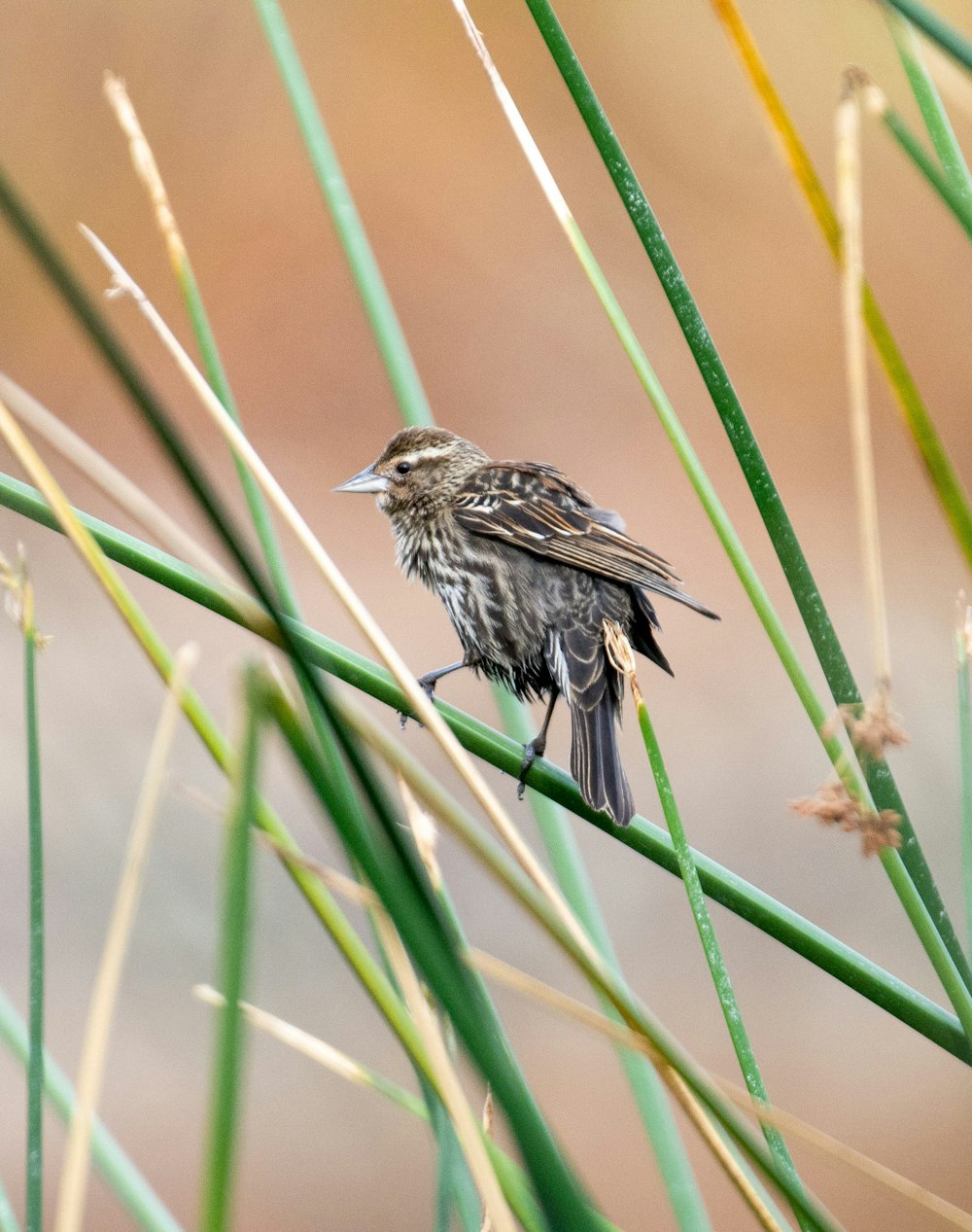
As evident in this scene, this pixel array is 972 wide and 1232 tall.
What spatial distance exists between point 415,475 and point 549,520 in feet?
1.72

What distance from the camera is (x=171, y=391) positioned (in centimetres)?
719

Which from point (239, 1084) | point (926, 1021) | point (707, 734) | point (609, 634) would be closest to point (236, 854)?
point (239, 1084)

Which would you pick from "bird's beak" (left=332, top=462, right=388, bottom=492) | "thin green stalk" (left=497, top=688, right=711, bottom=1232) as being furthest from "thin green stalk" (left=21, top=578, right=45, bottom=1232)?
"bird's beak" (left=332, top=462, right=388, bottom=492)

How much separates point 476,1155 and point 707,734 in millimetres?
5166

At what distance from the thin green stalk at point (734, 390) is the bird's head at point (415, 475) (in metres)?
1.88

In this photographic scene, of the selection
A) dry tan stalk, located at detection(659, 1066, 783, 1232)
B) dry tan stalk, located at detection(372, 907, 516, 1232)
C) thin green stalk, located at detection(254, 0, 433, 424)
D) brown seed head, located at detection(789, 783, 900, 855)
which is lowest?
dry tan stalk, located at detection(659, 1066, 783, 1232)

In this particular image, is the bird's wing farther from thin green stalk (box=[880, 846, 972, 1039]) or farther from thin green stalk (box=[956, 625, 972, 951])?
thin green stalk (box=[880, 846, 972, 1039])

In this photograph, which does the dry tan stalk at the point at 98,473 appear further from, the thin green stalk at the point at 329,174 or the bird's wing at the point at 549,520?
the bird's wing at the point at 549,520

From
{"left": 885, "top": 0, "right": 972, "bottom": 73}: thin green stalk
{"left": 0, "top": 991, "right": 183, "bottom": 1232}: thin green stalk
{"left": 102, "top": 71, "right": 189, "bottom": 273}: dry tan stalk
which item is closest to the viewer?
{"left": 885, "top": 0, "right": 972, "bottom": 73}: thin green stalk

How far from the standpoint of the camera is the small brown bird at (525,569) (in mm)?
2465

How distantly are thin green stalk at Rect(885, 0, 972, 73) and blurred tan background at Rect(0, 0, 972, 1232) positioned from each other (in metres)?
3.70

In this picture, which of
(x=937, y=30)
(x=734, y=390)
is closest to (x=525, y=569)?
(x=734, y=390)

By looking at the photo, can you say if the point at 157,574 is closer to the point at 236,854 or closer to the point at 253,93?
the point at 236,854

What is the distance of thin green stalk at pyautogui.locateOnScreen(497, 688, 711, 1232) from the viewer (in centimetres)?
125
